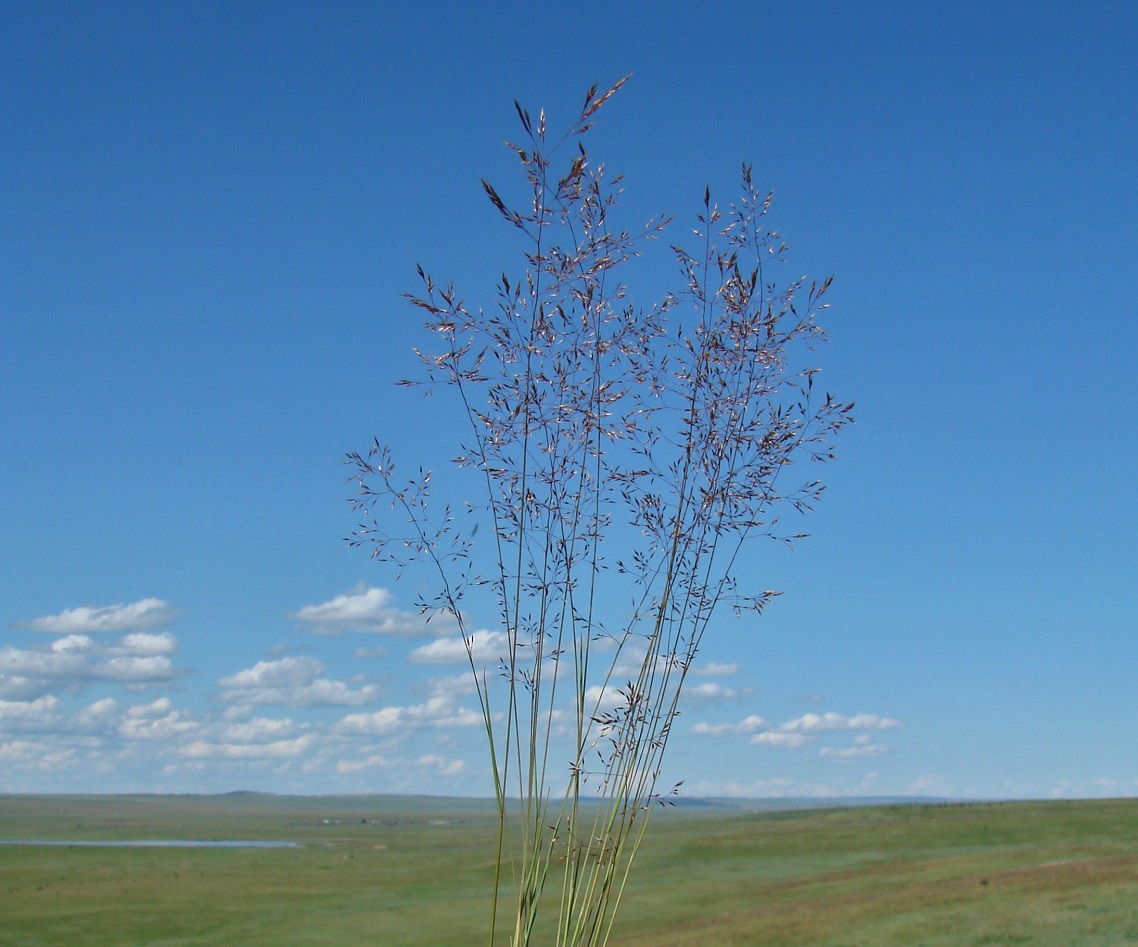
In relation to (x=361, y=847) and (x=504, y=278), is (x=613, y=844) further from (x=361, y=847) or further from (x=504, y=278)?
(x=361, y=847)

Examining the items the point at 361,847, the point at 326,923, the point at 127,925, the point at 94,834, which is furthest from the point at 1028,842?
the point at 94,834

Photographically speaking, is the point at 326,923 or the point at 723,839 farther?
the point at 723,839

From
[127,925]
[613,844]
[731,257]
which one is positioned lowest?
[127,925]

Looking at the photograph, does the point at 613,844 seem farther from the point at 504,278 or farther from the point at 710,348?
the point at 504,278

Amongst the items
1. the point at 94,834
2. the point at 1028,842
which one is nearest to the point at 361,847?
the point at 94,834

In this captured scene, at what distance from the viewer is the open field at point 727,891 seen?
655 inches

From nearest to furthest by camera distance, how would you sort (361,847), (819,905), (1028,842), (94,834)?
(819,905) < (1028,842) < (361,847) < (94,834)

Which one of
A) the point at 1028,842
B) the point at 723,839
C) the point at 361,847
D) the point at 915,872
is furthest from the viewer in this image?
the point at 361,847

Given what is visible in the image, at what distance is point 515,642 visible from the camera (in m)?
3.79

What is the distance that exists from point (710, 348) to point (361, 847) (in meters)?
60.4

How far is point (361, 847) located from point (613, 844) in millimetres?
59797

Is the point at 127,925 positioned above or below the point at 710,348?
below

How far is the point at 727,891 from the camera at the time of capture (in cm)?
2531

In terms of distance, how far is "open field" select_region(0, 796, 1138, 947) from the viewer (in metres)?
16.6
